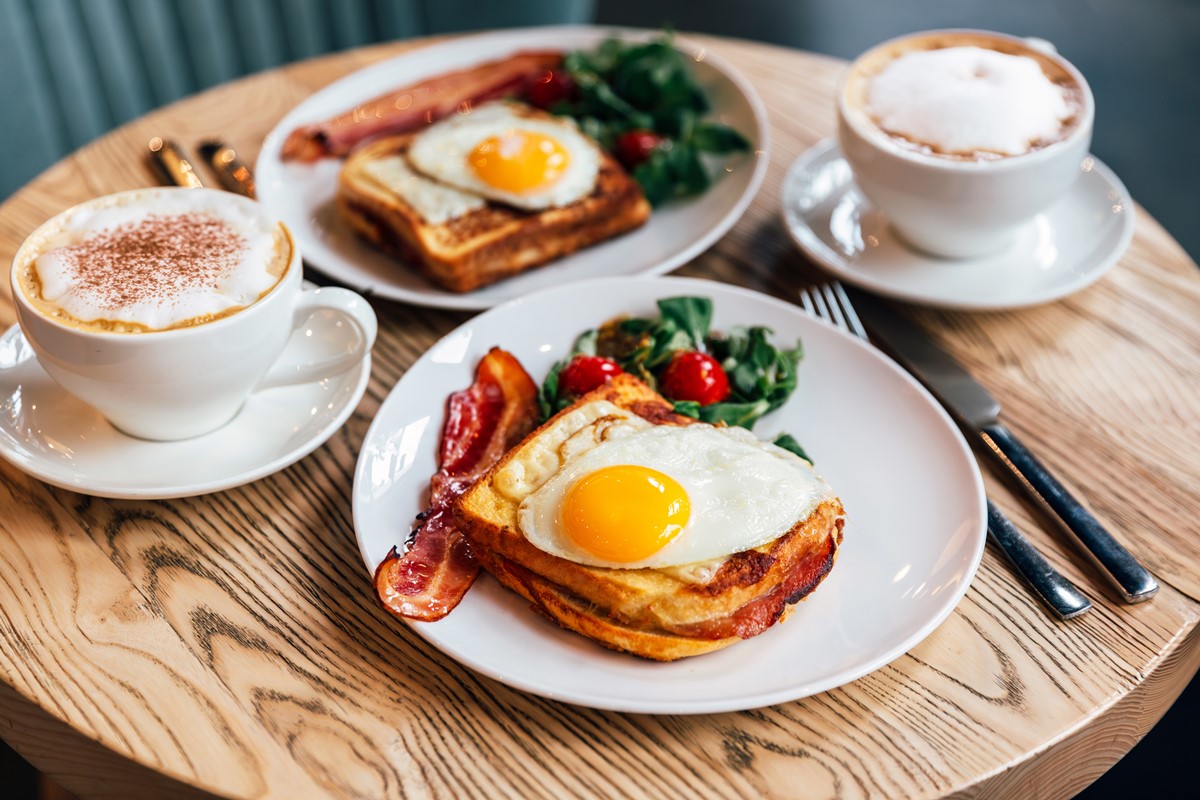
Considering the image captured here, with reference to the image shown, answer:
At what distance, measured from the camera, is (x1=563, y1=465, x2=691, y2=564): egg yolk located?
Result: 1599 mm

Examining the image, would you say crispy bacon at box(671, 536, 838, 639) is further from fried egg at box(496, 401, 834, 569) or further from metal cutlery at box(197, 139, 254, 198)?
metal cutlery at box(197, 139, 254, 198)

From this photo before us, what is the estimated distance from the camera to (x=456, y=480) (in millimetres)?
1914

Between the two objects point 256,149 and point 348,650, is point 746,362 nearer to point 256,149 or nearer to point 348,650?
point 348,650


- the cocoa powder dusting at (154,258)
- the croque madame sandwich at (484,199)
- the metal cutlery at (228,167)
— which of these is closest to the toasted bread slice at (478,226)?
the croque madame sandwich at (484,199)

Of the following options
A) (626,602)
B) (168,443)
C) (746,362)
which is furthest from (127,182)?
(626,602)

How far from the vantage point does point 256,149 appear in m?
2.99

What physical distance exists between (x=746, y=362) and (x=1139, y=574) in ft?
2.69

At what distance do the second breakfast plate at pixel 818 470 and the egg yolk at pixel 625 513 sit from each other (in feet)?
0.57

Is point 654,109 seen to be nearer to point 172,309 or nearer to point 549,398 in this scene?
point 549,398

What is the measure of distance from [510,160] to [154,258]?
0.99 meters

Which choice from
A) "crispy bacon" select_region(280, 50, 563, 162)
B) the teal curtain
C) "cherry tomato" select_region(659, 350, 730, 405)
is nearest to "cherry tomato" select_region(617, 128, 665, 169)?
"crispy bacon" select_region(280, 50, 563, 162)

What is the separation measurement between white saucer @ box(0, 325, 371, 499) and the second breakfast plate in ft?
0.50

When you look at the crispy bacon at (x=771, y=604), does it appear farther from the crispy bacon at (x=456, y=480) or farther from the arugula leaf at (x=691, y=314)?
the arugula leaf at (x=691, y=314)

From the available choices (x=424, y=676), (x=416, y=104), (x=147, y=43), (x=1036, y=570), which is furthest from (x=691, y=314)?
(x=147, y=43)
